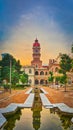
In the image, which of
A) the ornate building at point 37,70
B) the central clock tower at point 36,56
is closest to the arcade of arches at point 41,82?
the ornate building at point 37,70

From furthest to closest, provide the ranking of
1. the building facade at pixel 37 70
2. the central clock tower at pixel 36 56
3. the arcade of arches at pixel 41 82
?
the central clock tower at pixel 36 56
the arcade of arches at pixel 41 82
the building facade at pixel 37 70

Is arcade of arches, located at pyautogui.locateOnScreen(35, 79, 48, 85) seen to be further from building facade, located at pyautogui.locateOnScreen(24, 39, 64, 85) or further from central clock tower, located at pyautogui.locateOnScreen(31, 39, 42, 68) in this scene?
central clock tower, located at pyautogui.locateOnScreen(31, 39, 42, 68)

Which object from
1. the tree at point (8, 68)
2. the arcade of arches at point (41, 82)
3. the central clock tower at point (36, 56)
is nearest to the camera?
the tree at point (8, 68)

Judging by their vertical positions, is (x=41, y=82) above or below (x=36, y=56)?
below

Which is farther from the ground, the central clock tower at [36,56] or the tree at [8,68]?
the central clock tower at [36,56]

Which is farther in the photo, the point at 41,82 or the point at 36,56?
the point at 36,56

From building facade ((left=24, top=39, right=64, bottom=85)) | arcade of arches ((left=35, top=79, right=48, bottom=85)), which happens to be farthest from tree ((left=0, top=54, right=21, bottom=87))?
arcade of arches ((left=35, top=79, right=48, bottom=85))

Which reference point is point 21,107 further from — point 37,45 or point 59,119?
point 37,45

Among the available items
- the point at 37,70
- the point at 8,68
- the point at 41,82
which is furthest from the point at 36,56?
the point at 8,68

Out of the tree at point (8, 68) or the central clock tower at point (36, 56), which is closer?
the tree at point (8, 68)

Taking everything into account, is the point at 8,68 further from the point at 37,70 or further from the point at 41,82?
the point at 37,70

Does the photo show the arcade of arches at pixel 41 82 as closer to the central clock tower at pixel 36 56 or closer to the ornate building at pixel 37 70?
the ornate building at pixel 37 70

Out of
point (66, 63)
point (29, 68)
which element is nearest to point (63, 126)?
point (66, 63)

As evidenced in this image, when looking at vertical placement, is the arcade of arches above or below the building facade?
below
